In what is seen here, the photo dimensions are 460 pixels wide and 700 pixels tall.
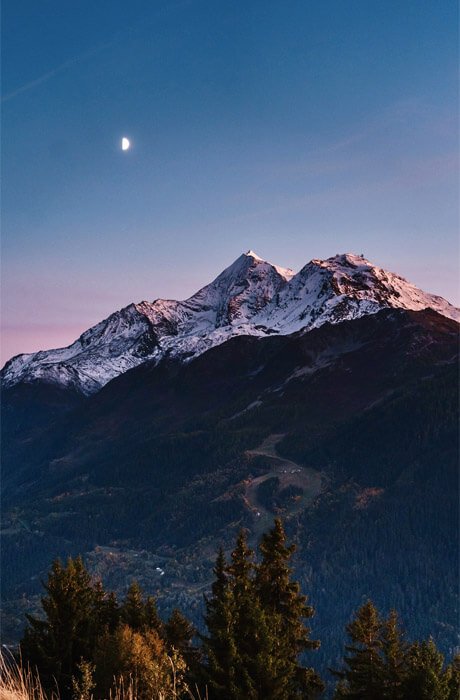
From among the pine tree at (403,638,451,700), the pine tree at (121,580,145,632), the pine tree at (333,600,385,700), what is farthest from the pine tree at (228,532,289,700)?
the pine tree at (121,580,145,632)

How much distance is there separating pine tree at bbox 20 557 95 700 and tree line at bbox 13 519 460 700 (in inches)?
2.4

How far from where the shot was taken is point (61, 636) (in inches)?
1400

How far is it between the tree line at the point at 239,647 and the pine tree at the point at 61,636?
0.06 m

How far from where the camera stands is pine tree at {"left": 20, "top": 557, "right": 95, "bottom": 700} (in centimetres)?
3506

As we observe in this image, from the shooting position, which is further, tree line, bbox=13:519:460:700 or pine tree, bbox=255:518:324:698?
pine tree, bbox=255:518:324:698

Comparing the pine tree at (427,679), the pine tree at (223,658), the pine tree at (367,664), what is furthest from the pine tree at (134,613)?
the pine tree at (427,679)

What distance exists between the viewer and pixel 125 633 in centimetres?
3067

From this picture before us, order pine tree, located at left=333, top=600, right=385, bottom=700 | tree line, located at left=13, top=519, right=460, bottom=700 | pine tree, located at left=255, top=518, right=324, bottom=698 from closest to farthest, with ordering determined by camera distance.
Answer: tree line, located at left=13, top=519, right=460, bottom=700, pine tree, located at left=333, top=600, right=385, bottom=700, pine tree, located at left=255, top=518, right=324, bottom=698

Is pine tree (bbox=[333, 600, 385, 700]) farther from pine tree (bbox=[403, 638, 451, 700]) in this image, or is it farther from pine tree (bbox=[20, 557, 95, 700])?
pine tree (bbox=[20, 557, 95, 700])

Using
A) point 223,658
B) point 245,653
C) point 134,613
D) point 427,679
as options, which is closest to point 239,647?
point 245,653

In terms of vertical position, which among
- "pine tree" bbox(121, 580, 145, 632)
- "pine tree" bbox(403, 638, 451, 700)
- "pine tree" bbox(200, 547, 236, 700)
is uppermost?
"pine tree" bbox(200, 547, 236, 700)

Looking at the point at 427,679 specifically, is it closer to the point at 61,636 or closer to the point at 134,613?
the point at 134,613

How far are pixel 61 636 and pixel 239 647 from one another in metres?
13.0

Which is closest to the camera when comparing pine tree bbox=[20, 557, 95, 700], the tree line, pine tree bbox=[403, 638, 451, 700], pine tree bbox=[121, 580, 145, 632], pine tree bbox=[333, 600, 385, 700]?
the tree line
